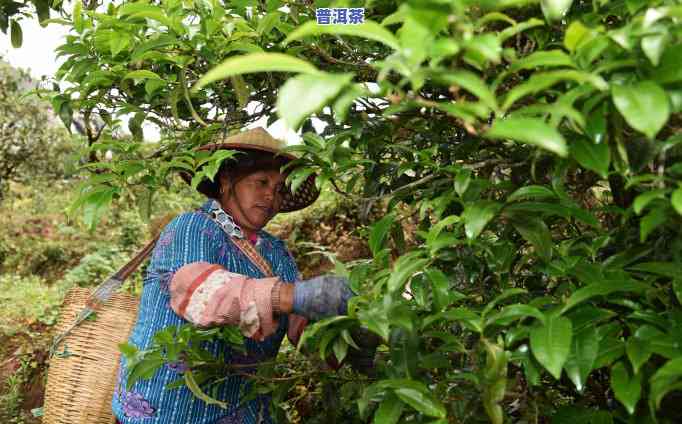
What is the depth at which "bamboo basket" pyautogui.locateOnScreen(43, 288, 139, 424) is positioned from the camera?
7.00 feet

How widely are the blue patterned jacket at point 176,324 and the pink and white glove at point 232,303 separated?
17 cm

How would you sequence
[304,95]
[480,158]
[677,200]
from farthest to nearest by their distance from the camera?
[480,158]
[677,200]
[304,95]

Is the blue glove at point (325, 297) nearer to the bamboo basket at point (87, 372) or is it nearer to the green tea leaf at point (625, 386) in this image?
the green tea leaf at point (625, 386)

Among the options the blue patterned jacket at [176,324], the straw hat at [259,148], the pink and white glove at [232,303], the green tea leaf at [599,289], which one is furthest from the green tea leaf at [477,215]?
the blue patterned jacket at [176,324]

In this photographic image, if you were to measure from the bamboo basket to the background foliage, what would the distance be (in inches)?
27.2

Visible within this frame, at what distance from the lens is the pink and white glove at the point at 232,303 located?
1.61m

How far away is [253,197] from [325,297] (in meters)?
0.60

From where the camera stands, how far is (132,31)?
1386mm

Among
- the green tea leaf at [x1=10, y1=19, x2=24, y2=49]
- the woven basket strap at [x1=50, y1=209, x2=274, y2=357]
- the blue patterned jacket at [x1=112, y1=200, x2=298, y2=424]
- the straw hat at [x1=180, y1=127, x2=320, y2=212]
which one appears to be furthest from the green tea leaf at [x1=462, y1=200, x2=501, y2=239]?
the green tea leaf at [x1=10, y1=19, x2=24, y2=49]

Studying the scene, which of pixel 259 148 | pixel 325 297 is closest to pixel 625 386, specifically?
pixel 325 297

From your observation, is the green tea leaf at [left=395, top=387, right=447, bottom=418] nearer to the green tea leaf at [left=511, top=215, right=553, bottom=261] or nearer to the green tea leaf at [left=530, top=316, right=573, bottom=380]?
the green tea leaf at [left=530, top=316, right=573, bottom=380]

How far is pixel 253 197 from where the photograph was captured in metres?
2.05

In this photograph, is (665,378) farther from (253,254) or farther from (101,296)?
(101,296)

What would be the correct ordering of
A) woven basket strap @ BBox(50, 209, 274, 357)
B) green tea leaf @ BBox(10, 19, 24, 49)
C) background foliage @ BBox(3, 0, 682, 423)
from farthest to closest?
1. green tea leaf @ BBox(10, 19, 24, 49)
2. woven basket strap @ BBox(50, 209, 274, 357)
3. background foliage @ BBox(3, 0, 682, 423)
